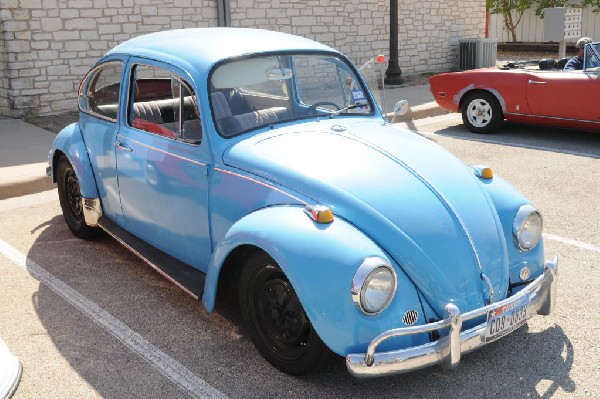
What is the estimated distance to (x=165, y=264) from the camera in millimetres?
4336

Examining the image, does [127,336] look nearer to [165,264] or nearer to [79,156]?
[165,264]

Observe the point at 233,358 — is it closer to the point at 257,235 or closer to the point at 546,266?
the point at 257,235

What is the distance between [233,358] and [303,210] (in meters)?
0.94

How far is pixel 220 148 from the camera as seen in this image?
4.03 m

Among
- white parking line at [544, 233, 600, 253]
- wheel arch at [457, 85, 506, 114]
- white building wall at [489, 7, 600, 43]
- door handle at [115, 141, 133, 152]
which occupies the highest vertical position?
white building wall at [489, 7, 600, 43]

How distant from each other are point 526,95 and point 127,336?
6738 millimetres

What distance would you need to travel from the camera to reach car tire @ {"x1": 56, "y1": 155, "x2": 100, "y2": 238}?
559 centimetres

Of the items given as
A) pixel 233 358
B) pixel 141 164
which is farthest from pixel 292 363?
pixel 141 164

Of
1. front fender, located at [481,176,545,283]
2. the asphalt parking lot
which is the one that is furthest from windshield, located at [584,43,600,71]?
front fender, located at [481,176,545,283]

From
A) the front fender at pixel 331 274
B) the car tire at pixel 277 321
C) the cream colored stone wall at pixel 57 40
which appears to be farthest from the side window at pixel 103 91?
the cream colored stone wall at pixel 57 40

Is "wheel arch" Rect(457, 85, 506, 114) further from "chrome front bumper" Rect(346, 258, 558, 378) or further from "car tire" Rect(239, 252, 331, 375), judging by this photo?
"car tire" Rect(239, 252, 331, 375)

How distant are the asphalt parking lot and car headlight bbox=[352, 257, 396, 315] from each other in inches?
22.2

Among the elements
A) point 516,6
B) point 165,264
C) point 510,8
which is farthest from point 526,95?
point 510,8

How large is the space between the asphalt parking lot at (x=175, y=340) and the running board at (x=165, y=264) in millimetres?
272
